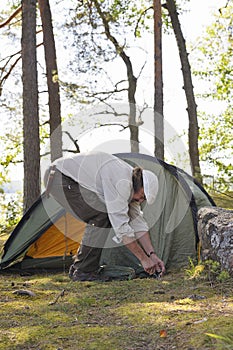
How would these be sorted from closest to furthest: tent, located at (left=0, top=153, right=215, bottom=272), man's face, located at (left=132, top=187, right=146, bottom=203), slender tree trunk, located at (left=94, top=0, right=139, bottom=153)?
man's face, located at (left=132, top=187, right=146, bottom=203) → tent, located at (left=0, top=153, right=215, bottom=272) → slender tree trunk, located at (left=94, top=0, right=139, bottom=153)

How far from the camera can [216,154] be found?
824 inches

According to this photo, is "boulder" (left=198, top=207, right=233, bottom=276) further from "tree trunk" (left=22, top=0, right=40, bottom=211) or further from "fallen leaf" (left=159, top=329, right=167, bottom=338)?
"tree trunk" (left=22, top=0, right=40, bottom=211)

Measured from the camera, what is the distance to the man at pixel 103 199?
4.96 m

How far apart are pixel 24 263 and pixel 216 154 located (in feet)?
50.8

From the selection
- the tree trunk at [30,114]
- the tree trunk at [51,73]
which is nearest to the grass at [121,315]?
the tree trunk at [30,114]


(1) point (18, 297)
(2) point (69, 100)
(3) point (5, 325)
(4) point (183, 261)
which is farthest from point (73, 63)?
(3) point (5, 325)

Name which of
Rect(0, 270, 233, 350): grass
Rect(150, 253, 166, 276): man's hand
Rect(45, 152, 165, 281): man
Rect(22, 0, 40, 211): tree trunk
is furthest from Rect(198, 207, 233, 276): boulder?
Rect(22, 0, 40, 211): tree trunk

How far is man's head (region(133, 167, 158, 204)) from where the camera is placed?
16.2ft

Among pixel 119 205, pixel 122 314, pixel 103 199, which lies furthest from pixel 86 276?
pixel 122 314

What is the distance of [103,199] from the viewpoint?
5223 millimetres

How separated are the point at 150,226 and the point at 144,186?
1433mm

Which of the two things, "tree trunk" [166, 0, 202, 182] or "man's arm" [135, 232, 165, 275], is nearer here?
"man's arm" [135, 232, 165, 275]

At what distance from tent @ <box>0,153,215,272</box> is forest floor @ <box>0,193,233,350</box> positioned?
685 mm

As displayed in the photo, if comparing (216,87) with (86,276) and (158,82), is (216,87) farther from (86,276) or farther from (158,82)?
(86,276)
